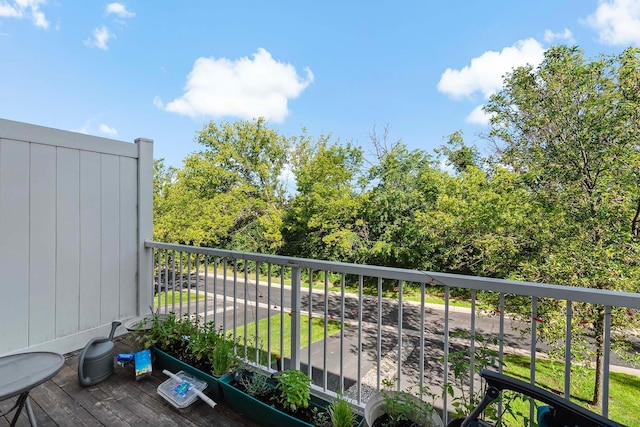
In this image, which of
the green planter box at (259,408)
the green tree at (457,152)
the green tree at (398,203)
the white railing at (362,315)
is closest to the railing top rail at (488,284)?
the white railing at (362,315)

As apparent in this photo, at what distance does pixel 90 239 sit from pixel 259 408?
7.06 ft

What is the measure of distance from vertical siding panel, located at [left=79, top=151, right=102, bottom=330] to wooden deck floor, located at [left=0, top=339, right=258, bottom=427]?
2.17ft

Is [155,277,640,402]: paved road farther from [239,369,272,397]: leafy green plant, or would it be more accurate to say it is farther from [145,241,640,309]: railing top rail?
[145,241,640,309]: railing top rail

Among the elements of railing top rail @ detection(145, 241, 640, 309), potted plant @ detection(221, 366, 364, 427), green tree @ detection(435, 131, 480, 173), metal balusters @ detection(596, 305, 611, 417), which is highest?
green tree @ detection(435, 131, 480, 173)

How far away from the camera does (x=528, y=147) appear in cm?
533

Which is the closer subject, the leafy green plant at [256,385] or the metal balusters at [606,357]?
the metal balusters at [606,357]

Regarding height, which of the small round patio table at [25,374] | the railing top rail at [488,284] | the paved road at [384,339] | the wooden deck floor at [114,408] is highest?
the railing top rail at [488,284]

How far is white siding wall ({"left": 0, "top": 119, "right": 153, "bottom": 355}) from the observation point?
7.24 ft

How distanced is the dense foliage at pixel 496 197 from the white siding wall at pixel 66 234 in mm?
3802

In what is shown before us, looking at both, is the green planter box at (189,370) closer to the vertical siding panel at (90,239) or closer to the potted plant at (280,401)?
the potted plant at (280,401)

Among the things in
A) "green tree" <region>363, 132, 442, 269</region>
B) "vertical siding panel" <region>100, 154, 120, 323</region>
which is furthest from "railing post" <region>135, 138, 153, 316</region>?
"green tree" <region>363, 132, 442, 269</region>

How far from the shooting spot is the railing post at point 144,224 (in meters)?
3.01

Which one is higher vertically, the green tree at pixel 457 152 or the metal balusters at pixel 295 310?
the green tree at pixel 457 152

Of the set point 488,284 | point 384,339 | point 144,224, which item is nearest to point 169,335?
point 144,224
